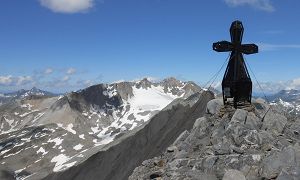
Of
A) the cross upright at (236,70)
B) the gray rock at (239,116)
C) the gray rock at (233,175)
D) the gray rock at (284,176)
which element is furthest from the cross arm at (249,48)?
the gray rock at (284,176)

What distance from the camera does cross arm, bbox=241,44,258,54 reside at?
3356 cm

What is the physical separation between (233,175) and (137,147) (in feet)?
393

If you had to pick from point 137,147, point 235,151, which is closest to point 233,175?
point 235,151

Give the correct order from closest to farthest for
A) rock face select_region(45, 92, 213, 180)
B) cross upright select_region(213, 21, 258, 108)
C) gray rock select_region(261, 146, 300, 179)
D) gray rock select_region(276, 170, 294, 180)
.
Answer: gray rock select_region(276, 170, 294, 180)
gray rock select_region(261, 146, 300, 179)
cross upright select_region(213, 21, 258, 108)
rock face select_region(45, 92, 213, 180)

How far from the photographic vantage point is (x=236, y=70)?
32719mm

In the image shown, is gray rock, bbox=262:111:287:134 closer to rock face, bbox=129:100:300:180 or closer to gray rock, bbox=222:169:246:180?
rock face, bbox=129:100:300:180

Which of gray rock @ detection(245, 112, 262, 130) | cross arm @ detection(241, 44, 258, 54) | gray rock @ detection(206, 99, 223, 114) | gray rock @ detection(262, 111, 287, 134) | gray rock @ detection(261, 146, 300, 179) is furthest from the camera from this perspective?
gray rock @ detection(206, 99, 223, 114)

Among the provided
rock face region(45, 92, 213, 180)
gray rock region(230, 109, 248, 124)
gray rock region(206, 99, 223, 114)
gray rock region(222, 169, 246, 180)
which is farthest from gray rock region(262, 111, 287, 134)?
rock face region(45, 92, 213, 180)

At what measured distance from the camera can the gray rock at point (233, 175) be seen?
72.4 feet

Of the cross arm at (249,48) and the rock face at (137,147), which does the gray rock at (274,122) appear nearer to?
the cross arm at (249,48)

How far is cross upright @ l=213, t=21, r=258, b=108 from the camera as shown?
107ft

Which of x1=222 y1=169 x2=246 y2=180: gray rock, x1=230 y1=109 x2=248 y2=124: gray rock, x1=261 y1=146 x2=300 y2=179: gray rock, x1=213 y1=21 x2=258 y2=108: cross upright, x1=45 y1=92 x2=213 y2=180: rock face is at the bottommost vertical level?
x1=45 y1=92 x2=213 y2=180: rock face

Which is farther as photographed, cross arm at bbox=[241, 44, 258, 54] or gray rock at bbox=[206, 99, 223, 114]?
gray rock at bbox=[206, 99, 223, 114]

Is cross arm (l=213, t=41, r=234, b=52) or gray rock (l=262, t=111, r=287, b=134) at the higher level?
cross arm (l=213, t=41, r=234, b=52)
